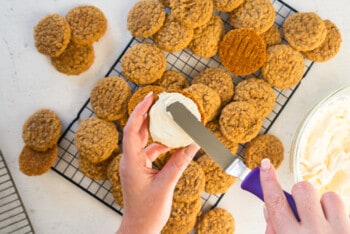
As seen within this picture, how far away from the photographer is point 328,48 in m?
1.35

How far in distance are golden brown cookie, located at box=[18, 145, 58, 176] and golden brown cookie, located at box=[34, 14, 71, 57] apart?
12.0 inches

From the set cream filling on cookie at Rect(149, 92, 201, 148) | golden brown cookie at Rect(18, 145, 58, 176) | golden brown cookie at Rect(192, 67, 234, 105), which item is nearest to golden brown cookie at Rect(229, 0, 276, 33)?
golden brown cookie at Rect(192, 67, 234, 105)

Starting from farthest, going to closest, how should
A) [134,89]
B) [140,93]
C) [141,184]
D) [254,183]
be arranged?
[134,89]
[140,93]
[141,184]
[254,183]

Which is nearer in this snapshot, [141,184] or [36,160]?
[141,184]

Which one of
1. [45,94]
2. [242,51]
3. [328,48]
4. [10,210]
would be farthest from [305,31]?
[10,210]

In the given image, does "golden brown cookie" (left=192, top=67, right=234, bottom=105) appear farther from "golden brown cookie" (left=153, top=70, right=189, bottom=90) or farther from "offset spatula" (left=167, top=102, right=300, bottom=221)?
"offset spatula" (left=167, top=102, right=300, bottom=221)

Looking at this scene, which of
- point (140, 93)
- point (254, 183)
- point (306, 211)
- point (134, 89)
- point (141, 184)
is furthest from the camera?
point (134, 89)

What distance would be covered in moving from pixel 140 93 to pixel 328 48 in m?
0.62

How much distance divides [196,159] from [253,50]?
15.2 inches

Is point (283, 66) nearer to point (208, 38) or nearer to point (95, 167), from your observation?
point (208, 38)

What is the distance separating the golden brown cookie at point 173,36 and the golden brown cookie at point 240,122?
245 millimetres

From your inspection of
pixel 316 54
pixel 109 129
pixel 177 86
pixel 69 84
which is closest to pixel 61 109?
pixel 69 84

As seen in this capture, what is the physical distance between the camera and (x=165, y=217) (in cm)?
102

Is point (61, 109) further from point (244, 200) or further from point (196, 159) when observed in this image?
point (244, 200)
